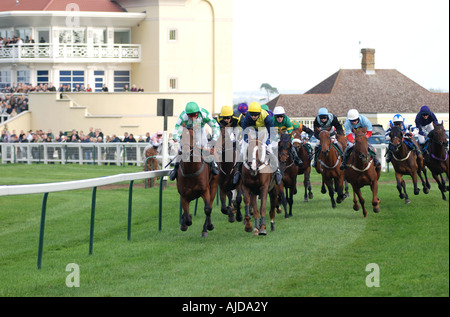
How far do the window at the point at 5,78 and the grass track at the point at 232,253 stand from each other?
36.2 meters

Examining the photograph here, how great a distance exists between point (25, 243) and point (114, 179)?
2.00m

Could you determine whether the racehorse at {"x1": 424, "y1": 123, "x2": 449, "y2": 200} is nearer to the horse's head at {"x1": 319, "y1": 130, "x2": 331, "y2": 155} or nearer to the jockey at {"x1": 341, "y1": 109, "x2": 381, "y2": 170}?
the jockey at {"x1": 341, "y1": 109, "x2": 381, "y2": 170}

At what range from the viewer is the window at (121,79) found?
5309cm

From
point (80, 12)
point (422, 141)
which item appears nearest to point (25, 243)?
point (422, 141)

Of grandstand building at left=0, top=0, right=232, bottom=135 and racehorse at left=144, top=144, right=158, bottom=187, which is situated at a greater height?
grandstand building at left=0, top=0, right=232, bottom=135

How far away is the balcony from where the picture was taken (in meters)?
51.1

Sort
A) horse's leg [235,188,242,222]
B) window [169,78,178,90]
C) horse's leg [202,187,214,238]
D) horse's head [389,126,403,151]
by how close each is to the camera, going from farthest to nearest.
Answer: window [169,78,178,90] < horse's head [389,126,403,151] < horse's leg [235,188,242,222] < horse's leg [202,187,214,238]

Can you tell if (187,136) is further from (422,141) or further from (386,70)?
(386,70)

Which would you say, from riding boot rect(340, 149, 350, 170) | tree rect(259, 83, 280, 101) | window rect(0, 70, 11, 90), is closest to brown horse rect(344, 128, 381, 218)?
riding boot rect(340, 149, 350, 170)

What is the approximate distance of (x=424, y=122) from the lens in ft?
61.0

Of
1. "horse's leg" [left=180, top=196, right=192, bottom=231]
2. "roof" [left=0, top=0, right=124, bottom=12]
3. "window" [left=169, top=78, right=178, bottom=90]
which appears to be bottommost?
"horse's leg" [left=180, top=196, right=192, bottom=231]

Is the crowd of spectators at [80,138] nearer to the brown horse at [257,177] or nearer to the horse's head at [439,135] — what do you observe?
the horse's head at [439,135]

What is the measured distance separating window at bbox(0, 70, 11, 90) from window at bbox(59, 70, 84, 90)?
367cm
